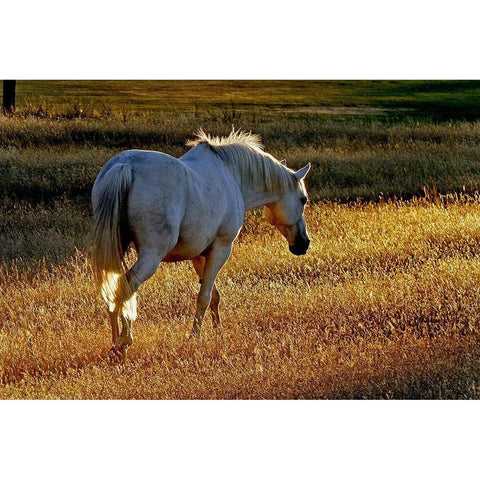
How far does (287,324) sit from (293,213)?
1.06 m

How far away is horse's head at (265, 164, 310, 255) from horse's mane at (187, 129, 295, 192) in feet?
0.30

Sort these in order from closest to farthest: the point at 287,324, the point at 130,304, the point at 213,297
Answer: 1. the point at 130,304
2. the point at 287,324
3. the point at 213,297

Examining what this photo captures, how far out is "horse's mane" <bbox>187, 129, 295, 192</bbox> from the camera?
25.3 feet

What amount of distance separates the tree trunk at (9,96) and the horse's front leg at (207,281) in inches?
114

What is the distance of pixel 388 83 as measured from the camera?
29.5 ft

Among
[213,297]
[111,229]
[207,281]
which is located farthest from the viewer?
[213,297]

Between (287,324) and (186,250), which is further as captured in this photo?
(287,324)

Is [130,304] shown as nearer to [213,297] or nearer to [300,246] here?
[213,297]

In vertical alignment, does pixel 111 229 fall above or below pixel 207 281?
above

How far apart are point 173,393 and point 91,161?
3.67 meters

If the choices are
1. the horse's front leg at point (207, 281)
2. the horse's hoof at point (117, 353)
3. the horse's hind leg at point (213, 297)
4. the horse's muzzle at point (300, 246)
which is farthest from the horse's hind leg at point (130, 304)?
the horse's muzzle at point (300, 246)

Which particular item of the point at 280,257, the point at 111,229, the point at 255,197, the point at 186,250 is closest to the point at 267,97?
the point at 280,257

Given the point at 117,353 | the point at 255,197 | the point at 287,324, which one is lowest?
the point at 117,353

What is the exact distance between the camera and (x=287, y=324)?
25.8 ft
